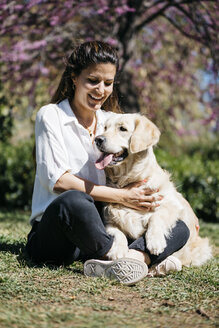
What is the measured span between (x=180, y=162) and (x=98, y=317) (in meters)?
4.99

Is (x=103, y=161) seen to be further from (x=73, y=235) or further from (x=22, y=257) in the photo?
(x=22, y=257)

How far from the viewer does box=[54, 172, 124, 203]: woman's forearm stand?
2.91 metres

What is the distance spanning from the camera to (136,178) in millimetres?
3215

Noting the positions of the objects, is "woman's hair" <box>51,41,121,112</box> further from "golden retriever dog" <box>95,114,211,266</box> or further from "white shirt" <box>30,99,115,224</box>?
"golden retriever dog" <box>95,114,211,266</box>

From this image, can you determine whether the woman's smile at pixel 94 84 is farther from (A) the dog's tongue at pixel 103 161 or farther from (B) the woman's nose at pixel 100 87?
(A) the dog's tongue at pixel 103 161

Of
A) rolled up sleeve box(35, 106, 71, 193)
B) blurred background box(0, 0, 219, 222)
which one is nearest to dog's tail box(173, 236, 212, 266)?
rolled up sleeve box(35, 106, 71, 193)

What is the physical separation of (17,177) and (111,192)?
414 centimetres

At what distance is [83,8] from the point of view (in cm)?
624

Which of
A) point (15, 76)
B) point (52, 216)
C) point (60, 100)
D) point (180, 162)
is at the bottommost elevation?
point (180, 162)

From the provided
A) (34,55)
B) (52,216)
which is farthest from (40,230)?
(34,55)

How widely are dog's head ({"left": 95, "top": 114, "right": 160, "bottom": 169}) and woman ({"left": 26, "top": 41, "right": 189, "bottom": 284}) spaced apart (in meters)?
0.15

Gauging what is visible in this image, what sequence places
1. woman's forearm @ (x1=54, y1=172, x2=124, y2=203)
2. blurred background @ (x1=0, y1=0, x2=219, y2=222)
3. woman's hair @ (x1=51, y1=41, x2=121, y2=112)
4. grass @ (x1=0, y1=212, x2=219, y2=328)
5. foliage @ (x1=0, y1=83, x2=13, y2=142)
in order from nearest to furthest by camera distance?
grass @ (x1=0, y1=212, x2=219, y2=328), woman's forearm @ (x1=54, y1=172, x2=124, y2=203), woman's hair @ (x1=51, y1=41, x2=121, y2=112), blurred background @ (x1=0, y1=0, x2=219, y2=222), foliage @ (x1=0, y1=83, x2=13, y2=142)

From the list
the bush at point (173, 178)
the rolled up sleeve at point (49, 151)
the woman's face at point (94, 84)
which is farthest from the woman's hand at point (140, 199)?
the bush at point (173, 178)

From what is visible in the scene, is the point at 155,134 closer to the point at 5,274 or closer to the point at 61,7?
the point at 5,274
